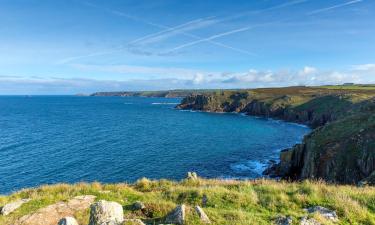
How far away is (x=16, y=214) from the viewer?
16.6m

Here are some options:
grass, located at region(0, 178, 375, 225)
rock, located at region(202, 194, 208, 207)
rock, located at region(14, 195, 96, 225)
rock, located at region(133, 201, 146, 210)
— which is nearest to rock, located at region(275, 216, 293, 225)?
grass, located at region(0, 178, 375, 225)

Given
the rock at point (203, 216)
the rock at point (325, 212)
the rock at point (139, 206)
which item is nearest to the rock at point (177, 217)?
the rock at point (203, 216)

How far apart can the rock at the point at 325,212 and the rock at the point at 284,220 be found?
1.89 m

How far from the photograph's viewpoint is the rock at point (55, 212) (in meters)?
15.3

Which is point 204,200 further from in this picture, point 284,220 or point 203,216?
point 284,220

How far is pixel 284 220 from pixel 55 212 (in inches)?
456

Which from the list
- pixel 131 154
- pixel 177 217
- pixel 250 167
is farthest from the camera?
pixel 131 154

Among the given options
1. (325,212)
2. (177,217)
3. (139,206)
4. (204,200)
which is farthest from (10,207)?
(325,212)

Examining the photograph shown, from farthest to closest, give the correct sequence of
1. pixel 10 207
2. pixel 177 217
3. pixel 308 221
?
pixel 10 207 → pixel 308 221 → pixel 177 217

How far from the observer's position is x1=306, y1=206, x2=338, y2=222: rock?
532 inches

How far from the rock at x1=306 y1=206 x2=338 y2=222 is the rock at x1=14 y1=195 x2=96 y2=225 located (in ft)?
38.6

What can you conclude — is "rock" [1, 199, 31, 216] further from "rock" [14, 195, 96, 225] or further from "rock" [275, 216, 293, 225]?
"rock" [275, 216, 293, 225]

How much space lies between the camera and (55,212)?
1623cm

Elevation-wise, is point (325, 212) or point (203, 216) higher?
point (203, 216)
